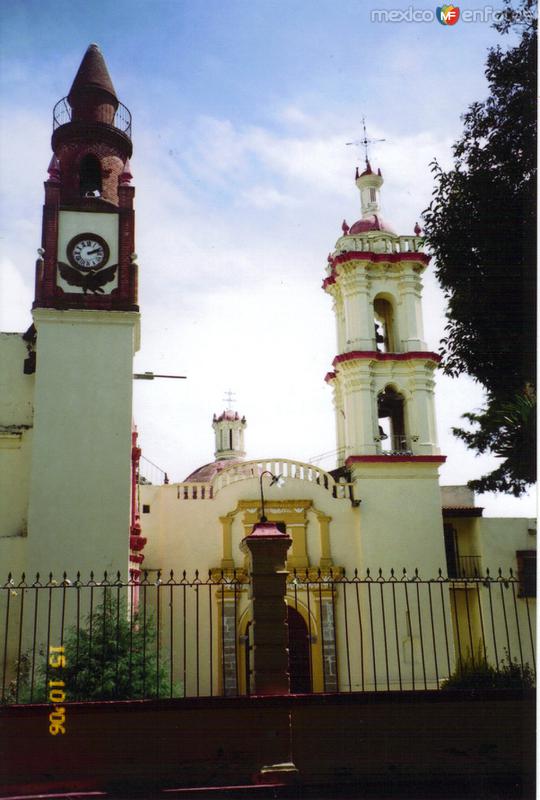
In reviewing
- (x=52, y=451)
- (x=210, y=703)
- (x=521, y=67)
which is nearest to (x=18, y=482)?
(x=52, y=451)

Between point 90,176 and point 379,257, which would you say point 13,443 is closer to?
point 90,176

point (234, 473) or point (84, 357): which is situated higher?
point (84, 357)

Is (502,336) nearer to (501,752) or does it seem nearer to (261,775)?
(501,752)

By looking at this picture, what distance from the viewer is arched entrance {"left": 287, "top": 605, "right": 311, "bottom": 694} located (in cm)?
2084

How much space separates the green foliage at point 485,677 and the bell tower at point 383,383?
32.9ft

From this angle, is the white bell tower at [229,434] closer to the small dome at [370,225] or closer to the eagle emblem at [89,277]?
the small dome at [370,225]

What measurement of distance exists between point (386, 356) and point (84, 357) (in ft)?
32.3

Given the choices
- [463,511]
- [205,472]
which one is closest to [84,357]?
[463,511]

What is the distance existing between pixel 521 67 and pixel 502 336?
402cm

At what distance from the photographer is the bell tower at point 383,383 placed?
858 inches

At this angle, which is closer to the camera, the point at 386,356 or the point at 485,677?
the point at 485,677

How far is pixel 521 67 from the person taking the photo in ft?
37.3

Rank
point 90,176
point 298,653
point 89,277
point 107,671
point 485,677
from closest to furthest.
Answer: point 107,671, point 485,677, point 89,277, point 90,176, point 298,653

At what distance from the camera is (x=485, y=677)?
10.7 meters
